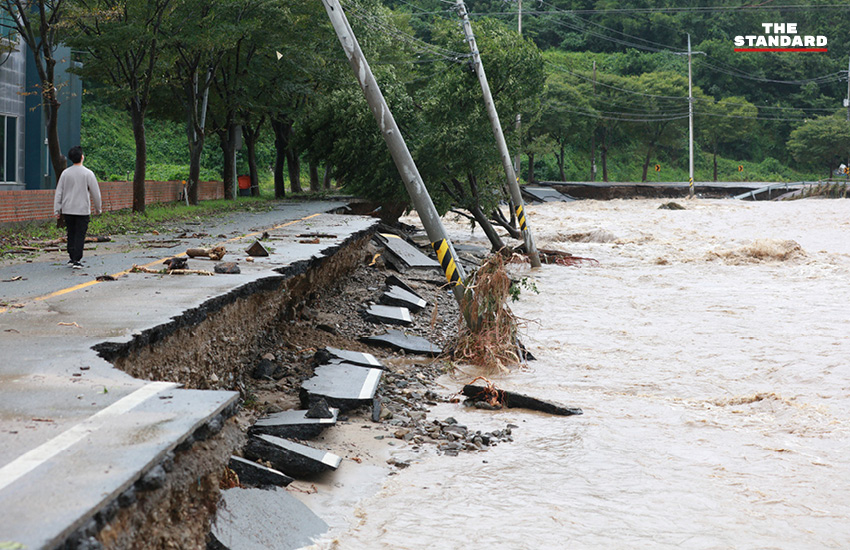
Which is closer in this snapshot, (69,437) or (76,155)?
(69,437)

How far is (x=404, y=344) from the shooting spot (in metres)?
12.7

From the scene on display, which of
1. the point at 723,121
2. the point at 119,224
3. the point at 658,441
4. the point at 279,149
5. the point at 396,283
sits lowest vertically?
the point at 658,441

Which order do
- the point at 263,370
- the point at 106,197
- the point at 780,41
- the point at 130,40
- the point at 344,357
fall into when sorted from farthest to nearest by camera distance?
the point at 780,41
the point at 106,197
the point at 130,40
the point at 344,357
the point at 263,370

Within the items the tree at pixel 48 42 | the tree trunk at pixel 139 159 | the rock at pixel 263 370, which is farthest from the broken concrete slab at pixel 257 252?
the tree trunk at pixel 139 159

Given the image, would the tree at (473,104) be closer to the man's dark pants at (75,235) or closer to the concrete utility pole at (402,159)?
the concrete utility pole at (402,159)

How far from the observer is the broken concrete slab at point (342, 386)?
8.79 m

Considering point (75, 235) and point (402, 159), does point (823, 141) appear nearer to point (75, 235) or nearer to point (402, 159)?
point (402, 159)

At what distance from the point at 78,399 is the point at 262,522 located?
1.37m

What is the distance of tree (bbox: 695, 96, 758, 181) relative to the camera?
83250 mm

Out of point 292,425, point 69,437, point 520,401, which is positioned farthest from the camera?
point 520,401

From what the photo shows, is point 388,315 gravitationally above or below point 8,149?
below

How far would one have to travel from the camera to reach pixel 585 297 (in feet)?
68.7

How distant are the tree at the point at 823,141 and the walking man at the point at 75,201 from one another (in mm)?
81030

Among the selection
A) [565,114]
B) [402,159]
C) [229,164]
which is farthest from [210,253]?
[565,114]
